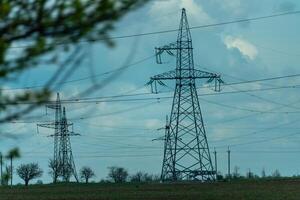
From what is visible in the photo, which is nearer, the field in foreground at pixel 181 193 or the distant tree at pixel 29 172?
the field in foreground at pixel 181 193

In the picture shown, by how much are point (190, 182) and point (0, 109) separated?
259 feet

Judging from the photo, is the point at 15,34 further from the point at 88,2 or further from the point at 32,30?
the point at 88,2

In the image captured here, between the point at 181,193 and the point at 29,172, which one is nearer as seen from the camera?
the point at 181,193

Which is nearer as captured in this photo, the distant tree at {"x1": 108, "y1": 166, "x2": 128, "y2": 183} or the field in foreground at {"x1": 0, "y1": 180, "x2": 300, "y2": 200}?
the field in foreground at {"x1": 0, "y1": 180, "x2": 300, "y2": 200}

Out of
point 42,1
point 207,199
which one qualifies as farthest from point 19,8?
point 207,199

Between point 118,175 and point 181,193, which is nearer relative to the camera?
point 181,193

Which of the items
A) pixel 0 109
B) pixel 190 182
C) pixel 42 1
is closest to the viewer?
pixel 42 1

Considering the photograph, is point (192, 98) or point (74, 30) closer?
point (74, 30)

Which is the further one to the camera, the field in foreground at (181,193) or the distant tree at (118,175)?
the distant tree at (118,175)

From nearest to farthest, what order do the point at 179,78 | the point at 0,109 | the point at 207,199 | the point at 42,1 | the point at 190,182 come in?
the point at 42,1
the point at 0,109
the point at 207,199
the point at 179,78
the point at 190,182

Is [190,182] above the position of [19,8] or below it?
above

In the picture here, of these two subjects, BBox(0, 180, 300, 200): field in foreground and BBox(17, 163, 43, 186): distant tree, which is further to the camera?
BBox(17, 163, 43, 186): distant tree

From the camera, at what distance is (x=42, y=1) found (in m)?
3.91

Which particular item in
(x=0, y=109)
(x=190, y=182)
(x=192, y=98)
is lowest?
(x=0, y=109)
